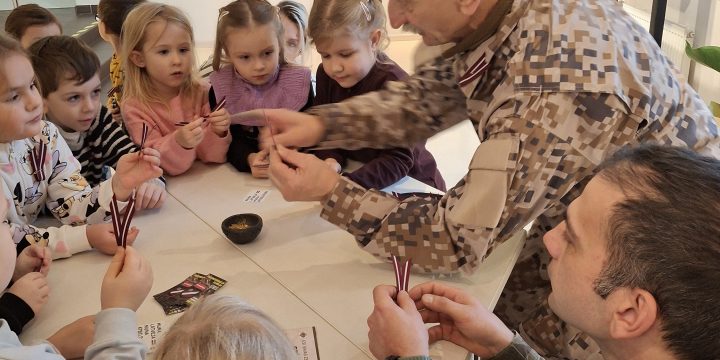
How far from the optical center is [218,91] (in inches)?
105

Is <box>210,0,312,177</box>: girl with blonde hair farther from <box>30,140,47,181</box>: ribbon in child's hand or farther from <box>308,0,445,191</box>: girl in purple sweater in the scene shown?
<box>30,140,47,181</box>: ribbon in child's hand

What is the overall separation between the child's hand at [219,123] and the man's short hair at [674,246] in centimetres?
154

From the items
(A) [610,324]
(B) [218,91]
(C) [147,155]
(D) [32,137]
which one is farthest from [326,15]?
(A) [610,324]

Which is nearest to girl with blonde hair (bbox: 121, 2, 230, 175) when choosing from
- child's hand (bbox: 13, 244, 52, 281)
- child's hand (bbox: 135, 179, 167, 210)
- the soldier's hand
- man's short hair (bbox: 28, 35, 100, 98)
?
man's short hair (bbox: 28, 35, 100, 98)

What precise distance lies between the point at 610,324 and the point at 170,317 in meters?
0.99

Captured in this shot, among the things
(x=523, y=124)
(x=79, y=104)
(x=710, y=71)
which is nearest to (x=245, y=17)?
(x=79, y=104)

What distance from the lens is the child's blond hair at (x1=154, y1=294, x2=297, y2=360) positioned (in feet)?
3.15

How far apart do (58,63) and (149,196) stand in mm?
646

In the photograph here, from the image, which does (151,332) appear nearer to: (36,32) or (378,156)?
(378,156)

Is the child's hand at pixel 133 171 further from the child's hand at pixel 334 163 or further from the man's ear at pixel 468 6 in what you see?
the man's ear at pixel 468 6

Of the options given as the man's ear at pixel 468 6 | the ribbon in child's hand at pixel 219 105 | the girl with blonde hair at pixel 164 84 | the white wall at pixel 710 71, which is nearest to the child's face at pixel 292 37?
the girl with blonde hair at pixel 164 84

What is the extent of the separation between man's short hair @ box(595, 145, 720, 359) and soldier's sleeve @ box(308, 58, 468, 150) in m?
0.82

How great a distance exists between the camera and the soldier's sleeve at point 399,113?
2000 mm

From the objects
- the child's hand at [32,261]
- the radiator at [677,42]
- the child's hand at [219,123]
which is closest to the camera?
the child's hand at [32,261]
